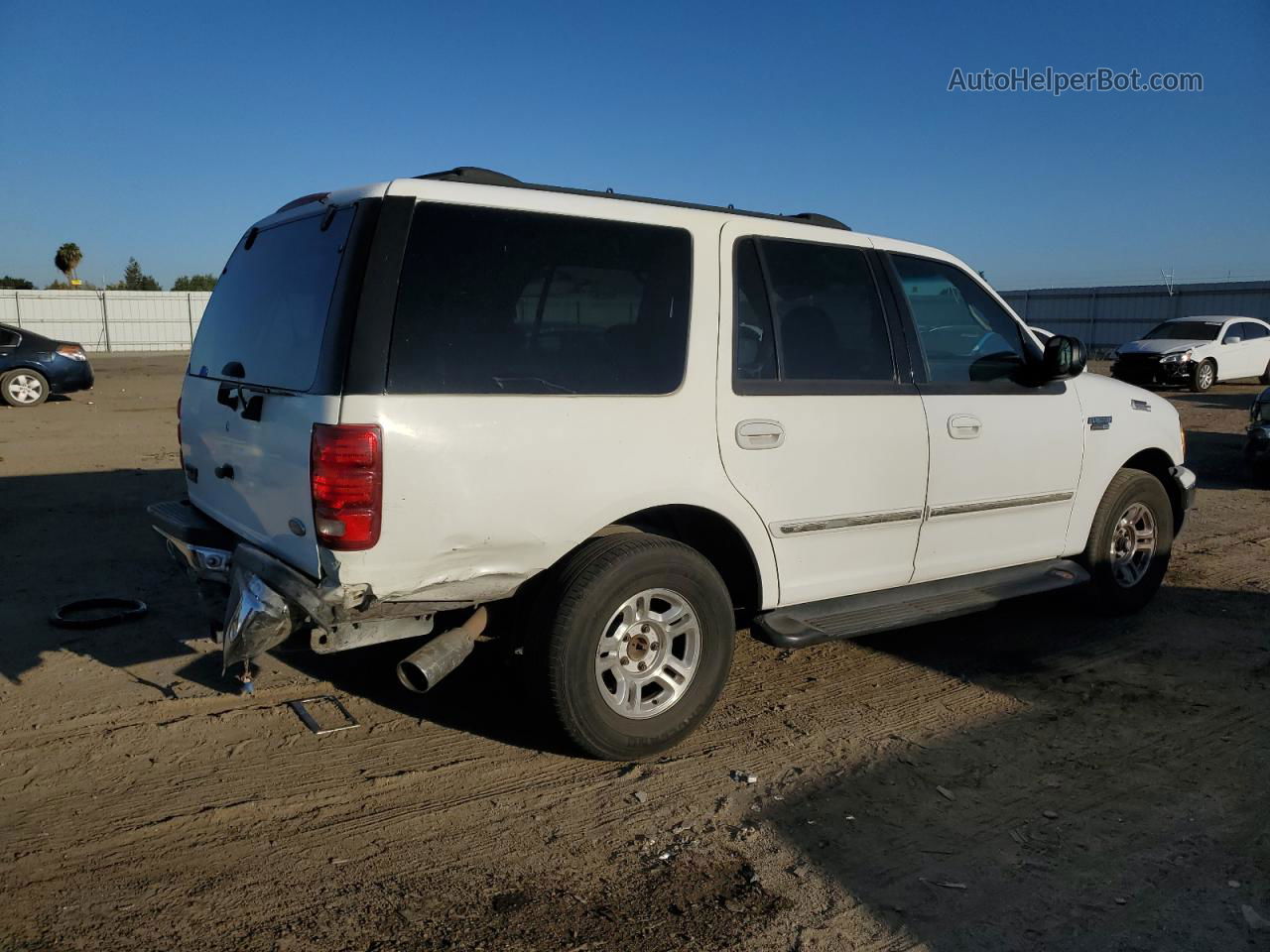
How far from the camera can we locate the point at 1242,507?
9445mm

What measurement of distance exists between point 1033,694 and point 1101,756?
680 millimetres

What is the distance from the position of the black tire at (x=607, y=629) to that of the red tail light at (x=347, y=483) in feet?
2.41

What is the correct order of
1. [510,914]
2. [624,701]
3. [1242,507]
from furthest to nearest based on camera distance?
[1242,507] → [624,701] → [510,914]

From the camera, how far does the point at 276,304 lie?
3982 mm

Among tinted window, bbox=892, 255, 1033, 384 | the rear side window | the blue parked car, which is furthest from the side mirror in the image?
the blue parked car

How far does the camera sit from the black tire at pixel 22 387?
1599 cm

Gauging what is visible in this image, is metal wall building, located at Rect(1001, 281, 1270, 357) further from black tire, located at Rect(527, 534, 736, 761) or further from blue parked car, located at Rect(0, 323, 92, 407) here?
black tire, located at Rect(527, 534, 736, 761)

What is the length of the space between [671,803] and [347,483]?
1.61 m

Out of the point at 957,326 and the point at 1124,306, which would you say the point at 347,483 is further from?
the point at 1124,306

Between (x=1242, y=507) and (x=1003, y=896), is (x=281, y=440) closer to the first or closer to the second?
(x=1003, y=896)

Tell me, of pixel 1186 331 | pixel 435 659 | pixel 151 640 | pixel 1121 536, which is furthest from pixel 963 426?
pixel 1186 331

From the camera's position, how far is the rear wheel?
21.6 m

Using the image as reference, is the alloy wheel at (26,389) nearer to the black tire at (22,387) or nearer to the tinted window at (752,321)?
the black tire at (22,387)

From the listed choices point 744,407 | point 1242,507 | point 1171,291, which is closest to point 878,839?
point 744,407
